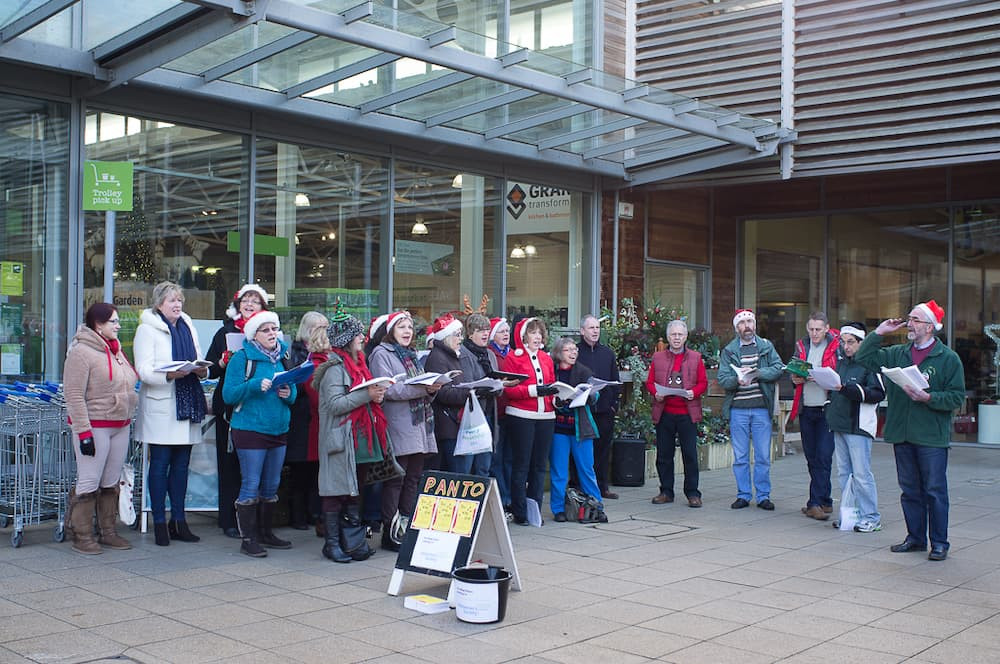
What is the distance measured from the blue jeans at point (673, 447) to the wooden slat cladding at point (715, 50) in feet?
18.7

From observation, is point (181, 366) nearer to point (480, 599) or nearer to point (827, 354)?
point (480, 599)

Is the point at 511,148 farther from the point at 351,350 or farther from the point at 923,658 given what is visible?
the point at 923,658

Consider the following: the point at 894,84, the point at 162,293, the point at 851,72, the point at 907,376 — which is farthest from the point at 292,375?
the point at 894,84

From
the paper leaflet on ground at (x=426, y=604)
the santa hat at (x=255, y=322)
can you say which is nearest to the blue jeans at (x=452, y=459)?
the santa hat at (x=255, y=322)

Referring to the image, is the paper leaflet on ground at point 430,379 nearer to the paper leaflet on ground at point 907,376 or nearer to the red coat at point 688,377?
the paper leaflet on ground at point 907,376

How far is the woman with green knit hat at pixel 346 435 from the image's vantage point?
7258mm

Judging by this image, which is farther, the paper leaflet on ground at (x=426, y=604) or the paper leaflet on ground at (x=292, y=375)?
the paper leaflet on ground at (x=292, y=375)

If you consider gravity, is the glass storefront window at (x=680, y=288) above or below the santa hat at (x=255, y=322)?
above

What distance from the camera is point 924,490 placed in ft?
26.1

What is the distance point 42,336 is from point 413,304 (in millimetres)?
4591

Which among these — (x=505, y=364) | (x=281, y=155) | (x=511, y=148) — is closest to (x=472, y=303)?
(x=511, y=148)

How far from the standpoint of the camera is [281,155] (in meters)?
11.5

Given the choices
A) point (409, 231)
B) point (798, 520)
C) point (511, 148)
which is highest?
point (511, 148)

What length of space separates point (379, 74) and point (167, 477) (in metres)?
5.08
